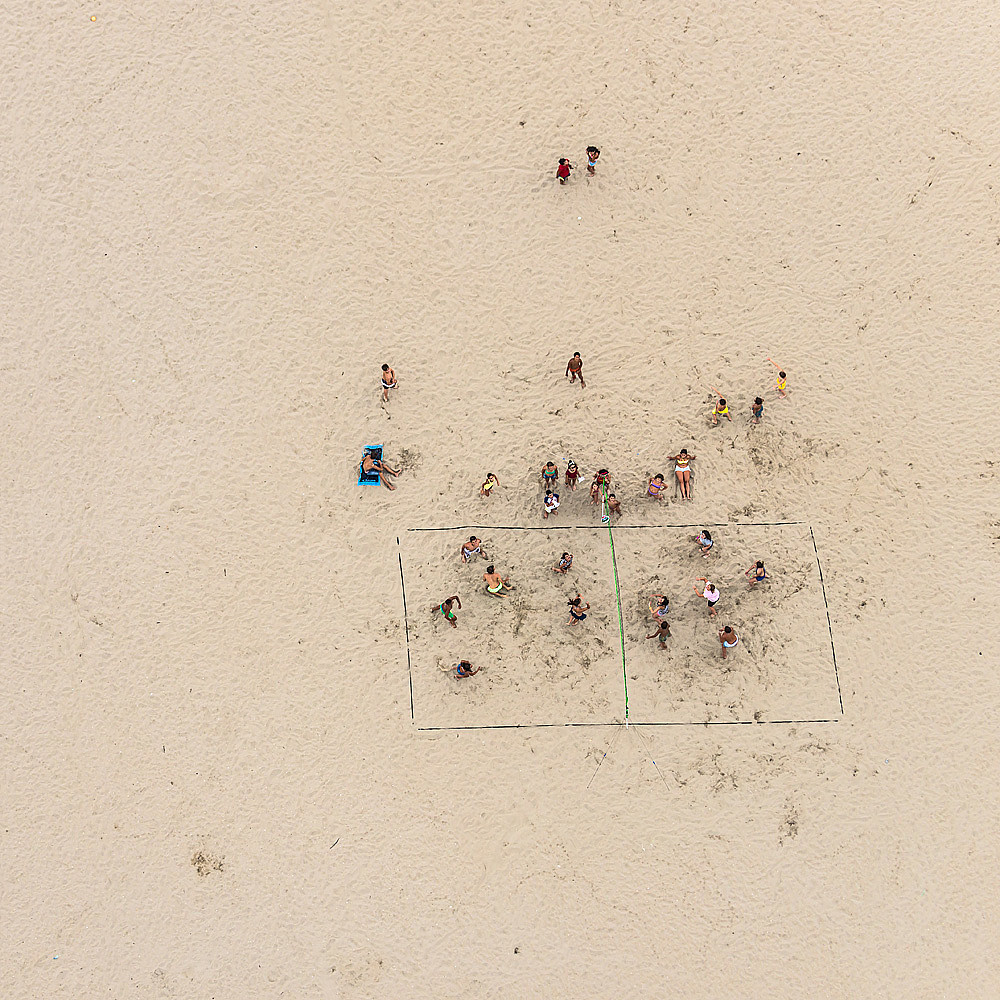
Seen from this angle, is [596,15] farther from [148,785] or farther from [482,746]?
[148,785]

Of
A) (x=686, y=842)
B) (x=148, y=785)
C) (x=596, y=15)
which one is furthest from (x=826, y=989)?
(x=596, y=15)

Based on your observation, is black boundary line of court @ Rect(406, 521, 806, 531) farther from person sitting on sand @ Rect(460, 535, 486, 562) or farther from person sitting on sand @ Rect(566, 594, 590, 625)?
person sitting on sand @ Rect(566, 594, 590, 625)

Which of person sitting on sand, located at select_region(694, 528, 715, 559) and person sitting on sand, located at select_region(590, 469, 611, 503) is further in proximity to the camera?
person sitting on sand, located at select_region(590, 469, 611, 503)

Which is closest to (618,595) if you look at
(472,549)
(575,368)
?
(472,549)

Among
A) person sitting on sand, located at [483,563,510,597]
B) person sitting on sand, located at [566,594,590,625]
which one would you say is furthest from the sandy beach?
person sitting on sand, located at [566,594,590,625]

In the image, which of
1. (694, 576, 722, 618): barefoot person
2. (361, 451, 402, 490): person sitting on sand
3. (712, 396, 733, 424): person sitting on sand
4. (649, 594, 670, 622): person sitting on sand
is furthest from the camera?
(712, 396, 733, 424): person sitting on sand

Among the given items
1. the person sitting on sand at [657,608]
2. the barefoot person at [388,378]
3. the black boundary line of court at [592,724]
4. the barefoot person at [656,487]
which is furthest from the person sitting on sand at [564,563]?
the barefoot person at [388,378]
